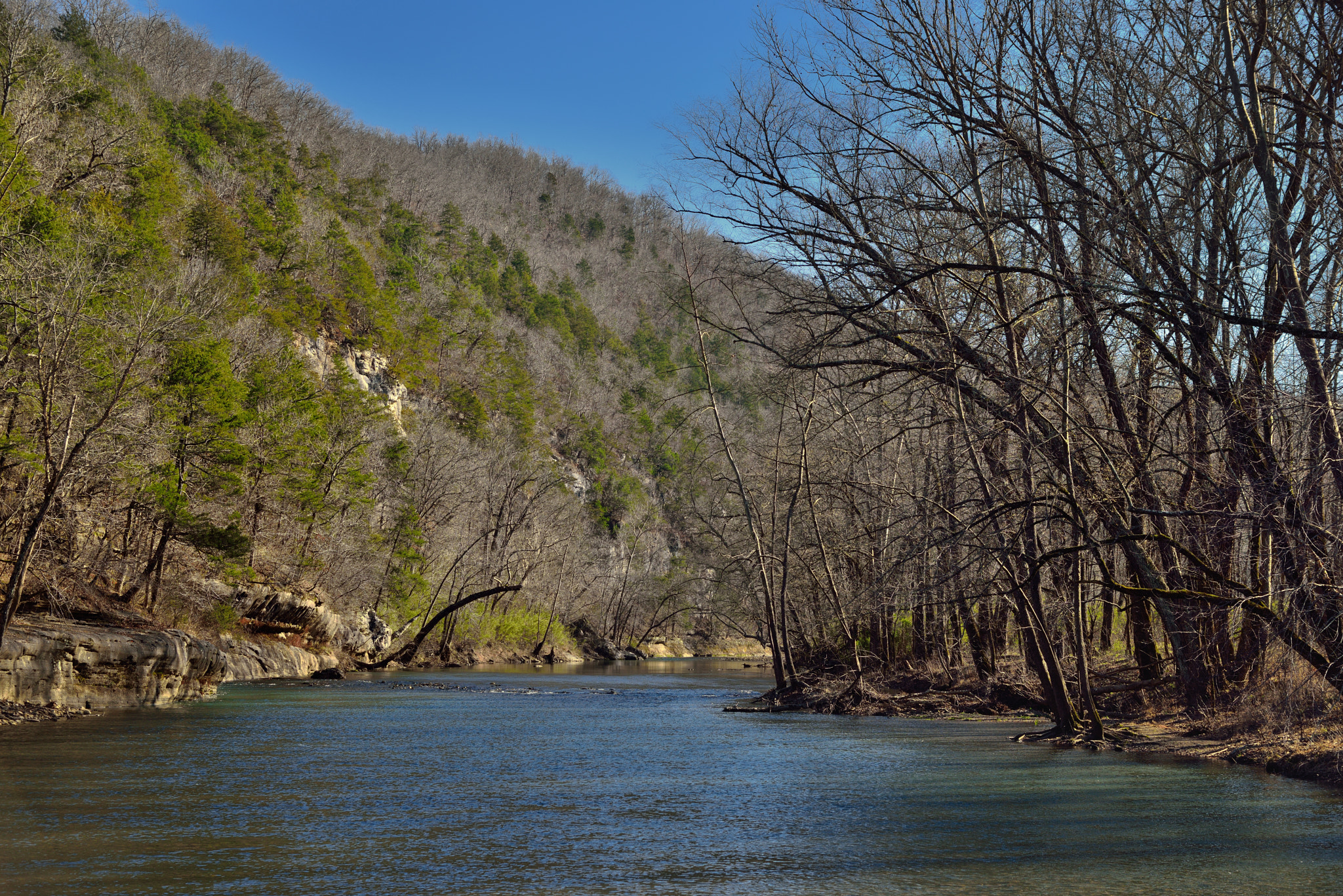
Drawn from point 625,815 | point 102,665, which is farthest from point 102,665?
point 625,815

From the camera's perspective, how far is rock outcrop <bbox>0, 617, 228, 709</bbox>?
56.4ft

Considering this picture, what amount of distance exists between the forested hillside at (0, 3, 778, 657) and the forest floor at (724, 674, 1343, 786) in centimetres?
587

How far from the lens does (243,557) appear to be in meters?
30.3

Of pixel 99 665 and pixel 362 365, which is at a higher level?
pixel 362 365

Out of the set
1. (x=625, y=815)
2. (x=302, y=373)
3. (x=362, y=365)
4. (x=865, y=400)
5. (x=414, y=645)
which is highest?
(x=362, y=365)

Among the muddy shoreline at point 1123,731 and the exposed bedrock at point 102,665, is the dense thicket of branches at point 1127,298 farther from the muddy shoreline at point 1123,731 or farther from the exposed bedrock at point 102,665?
the exposed bedrock at point 102,665

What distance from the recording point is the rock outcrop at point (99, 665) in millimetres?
17188

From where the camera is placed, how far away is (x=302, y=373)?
4241cm

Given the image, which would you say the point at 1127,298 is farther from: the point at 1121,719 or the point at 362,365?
the point at 362,365

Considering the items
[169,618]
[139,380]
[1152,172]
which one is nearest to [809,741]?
[1152,172]

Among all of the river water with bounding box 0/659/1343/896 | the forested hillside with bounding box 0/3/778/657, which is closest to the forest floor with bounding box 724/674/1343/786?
the river water with bounding box 0/659/1343/896

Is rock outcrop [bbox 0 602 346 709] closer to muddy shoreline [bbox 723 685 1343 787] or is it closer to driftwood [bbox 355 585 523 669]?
muddy shoreline [bbox 723 685 1343 787]

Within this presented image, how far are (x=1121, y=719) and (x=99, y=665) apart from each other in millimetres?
18178

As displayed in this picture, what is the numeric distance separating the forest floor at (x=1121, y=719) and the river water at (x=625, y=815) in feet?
2.03
